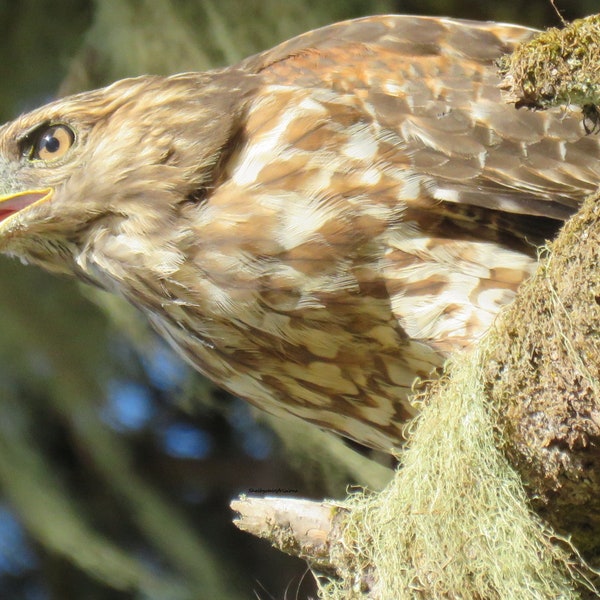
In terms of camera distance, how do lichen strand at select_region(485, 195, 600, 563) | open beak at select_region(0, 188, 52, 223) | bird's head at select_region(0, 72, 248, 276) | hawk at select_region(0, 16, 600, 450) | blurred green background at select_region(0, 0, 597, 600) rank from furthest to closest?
blurred green background at select_region(0, 0, 597, 600) < open beak at select_region(0, 188, 52, 223) < bird's head at select_region(0, 72, 248, 276) < hawk at select_region(0, 16, 600, 450) < lichen strand at select_region(485, 195, 600, 563)

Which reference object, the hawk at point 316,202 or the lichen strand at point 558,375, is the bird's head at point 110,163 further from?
the lichen strand at point 558,375

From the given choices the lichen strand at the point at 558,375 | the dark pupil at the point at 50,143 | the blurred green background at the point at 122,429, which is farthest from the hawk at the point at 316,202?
the blurred green background at the point at 122,429

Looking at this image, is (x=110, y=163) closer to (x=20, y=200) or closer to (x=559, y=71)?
(x=20, y=200)

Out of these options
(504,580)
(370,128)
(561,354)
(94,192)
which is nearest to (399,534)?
(504,580)

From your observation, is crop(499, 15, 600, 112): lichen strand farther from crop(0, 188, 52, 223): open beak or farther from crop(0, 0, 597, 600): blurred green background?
crop(0, 0, 597, 600): blurred green background

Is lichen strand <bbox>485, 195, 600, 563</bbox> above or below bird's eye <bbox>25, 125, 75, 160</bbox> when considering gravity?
below

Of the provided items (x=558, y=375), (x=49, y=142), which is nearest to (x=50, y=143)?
(x=49, y=142)

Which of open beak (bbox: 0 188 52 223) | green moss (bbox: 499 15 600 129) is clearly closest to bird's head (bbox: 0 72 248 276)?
open beak (bbox: 0 188 52 223)

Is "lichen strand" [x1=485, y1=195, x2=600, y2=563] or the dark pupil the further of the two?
the dark pupil
